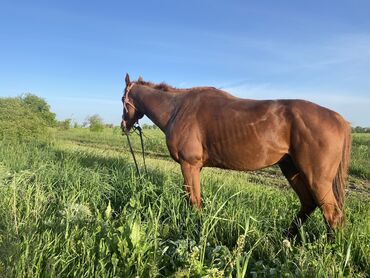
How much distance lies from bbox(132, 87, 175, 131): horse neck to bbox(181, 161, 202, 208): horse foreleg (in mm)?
1040

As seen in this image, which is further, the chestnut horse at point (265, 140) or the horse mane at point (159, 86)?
the horse mane at point (159, 86)

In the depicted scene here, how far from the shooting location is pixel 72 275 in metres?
2.86

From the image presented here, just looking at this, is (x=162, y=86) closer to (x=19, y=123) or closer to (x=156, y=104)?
(x=156, y=104)

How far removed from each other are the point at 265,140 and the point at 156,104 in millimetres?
2095

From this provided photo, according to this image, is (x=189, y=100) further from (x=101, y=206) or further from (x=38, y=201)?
(x=38, y=201)

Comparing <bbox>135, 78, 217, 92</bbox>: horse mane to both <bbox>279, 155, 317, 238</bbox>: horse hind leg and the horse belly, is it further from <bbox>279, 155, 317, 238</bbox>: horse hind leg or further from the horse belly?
<bbox>279, 155, 317, 238</bbox>: horse hind leg

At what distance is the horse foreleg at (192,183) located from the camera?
4.82 m

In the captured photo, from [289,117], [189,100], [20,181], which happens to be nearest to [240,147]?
[289,117]

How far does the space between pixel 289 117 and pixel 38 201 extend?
3.27 meters

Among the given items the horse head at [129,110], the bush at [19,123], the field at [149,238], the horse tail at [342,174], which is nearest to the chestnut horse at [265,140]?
the horse tail at [342,174]

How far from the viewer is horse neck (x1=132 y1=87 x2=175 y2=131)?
575cm

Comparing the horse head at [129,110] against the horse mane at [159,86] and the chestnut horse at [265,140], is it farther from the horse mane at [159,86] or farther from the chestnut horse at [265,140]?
the chestnut horse at [265,140]

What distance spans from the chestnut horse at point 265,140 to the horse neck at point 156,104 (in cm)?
2

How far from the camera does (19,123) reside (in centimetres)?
1239
